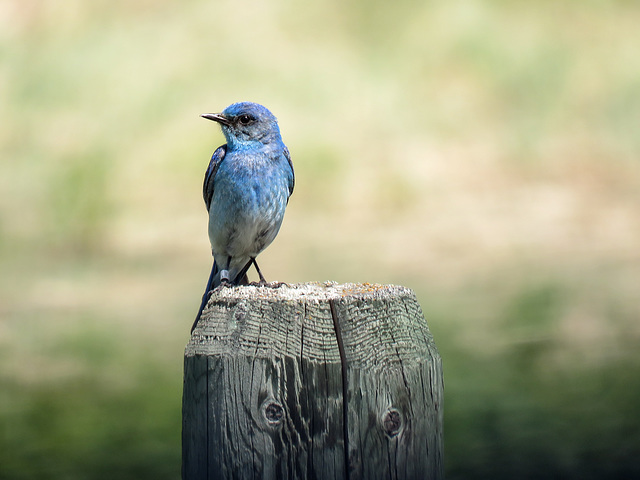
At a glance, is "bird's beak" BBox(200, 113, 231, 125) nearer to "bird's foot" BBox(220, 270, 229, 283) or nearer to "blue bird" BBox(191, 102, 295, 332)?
"blue bird" BBox(191, 102, 295, 332)

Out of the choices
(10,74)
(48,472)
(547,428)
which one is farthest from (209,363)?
(10,74)

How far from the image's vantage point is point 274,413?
2.71 meters

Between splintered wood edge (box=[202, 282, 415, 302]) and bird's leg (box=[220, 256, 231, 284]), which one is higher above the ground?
bird's leg (box=[220, 256, 231, 284])

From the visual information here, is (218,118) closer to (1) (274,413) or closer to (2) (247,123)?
(2) (247,123)

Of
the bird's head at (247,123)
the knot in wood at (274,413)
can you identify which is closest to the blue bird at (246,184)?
the bird's head at (247,123)

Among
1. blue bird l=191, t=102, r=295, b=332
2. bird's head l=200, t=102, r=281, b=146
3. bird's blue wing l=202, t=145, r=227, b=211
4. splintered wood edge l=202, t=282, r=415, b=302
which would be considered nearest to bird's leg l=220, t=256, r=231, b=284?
blue bird l=191, t=102, r=295, b=332

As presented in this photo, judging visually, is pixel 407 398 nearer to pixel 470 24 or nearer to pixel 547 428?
pixel 547 428

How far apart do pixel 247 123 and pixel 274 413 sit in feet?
8.96

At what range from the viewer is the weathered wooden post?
2691mm

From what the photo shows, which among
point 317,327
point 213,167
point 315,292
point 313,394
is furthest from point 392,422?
point 213,167

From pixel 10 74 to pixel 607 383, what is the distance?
11839mm

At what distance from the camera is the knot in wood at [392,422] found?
274 centimetres

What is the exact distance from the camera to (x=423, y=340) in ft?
9.52

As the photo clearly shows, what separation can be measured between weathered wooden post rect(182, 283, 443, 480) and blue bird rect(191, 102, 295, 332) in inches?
87.1
